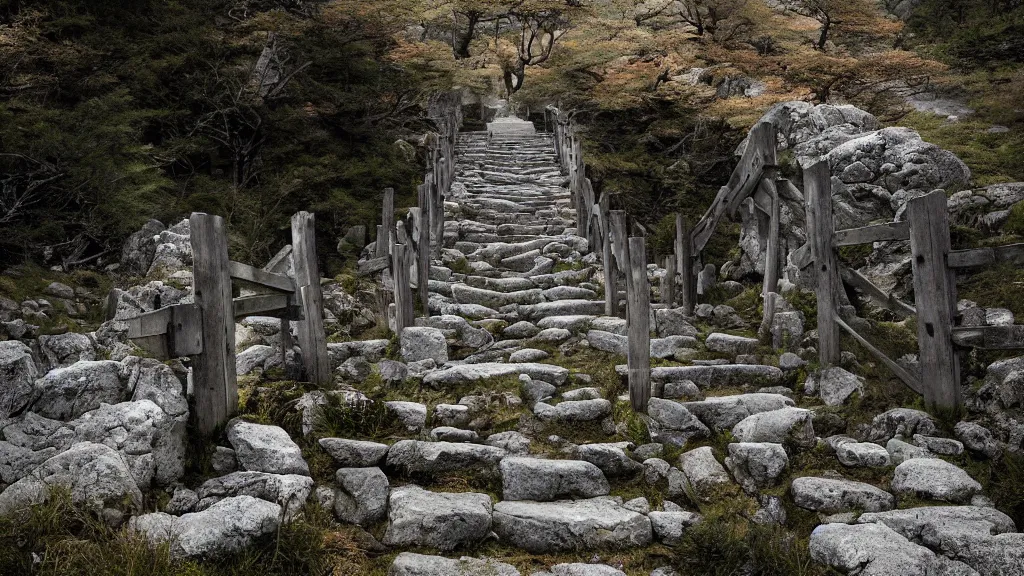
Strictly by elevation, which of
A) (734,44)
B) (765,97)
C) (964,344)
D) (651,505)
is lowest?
(651,505)

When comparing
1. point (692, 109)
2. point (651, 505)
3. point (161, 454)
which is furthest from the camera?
point (692, 109)

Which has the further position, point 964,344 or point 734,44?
point 734,44

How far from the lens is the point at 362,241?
12680mm

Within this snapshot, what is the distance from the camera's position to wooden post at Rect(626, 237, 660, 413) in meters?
5.16

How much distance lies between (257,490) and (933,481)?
3.98 m

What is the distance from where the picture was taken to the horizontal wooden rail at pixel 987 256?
404cm

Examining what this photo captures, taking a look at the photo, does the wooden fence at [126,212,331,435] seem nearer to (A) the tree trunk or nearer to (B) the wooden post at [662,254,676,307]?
(B) the wooden post at [662,254,676,307]

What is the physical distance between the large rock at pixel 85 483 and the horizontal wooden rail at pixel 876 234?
203 inches

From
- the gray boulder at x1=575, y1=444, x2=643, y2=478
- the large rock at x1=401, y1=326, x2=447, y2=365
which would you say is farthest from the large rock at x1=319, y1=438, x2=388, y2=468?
the large rock at x1=401, y1=326, x2=447, y2=365

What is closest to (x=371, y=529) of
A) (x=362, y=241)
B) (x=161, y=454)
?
(x=161, y=454)

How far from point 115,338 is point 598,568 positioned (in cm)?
446

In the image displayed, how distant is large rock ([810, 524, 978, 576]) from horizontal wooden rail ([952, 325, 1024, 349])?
1.57 m

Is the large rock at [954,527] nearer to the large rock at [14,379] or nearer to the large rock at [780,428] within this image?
the large rock at [780,428]

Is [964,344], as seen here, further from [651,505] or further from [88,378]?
[88,378]
